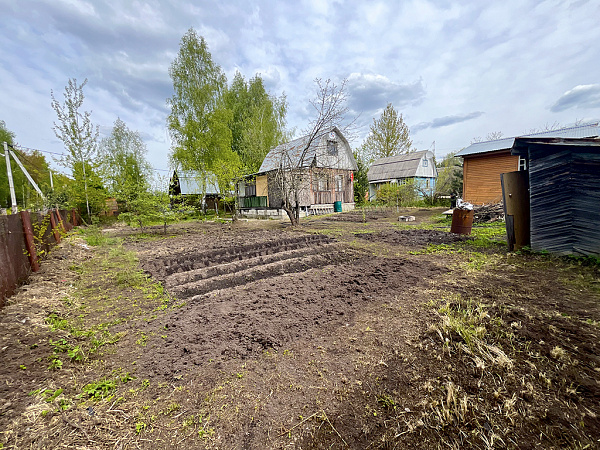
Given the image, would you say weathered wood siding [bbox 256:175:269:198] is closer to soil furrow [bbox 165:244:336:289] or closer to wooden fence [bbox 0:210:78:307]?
soil furrow [bbox 165:244:336:289]

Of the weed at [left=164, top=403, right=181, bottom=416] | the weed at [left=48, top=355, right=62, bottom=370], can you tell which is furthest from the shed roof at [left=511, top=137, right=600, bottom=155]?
the weed at [left=48, top=355, right=62, bottom=370]

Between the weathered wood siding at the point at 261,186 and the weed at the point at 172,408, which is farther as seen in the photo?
the weathered wood siding at the point at 261,186

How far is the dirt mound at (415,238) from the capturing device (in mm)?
6910

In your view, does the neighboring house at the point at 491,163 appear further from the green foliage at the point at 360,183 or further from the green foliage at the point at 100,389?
the green foliage at the point at 100,389

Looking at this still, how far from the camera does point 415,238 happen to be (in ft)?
24.7

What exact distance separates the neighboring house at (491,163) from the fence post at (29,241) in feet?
57.9

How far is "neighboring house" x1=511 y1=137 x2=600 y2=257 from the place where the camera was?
4312 millimetres

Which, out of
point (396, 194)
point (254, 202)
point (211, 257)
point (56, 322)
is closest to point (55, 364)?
point (56, 322)

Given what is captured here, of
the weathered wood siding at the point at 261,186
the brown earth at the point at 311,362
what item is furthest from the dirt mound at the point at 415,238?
the weathered wood siding at the point at 261,186

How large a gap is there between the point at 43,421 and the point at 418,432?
2.53 metres

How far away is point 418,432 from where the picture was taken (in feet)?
4.91

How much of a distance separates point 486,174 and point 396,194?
593 cm

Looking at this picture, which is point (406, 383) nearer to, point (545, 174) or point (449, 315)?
point (449, 315)

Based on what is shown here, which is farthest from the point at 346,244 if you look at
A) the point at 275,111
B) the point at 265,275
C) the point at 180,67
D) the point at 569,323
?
the point at 275,111
